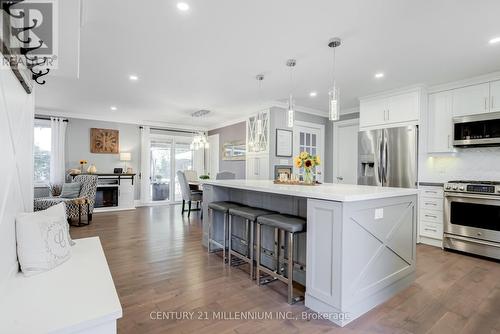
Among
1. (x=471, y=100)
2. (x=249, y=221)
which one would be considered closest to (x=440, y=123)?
(x=471, y=100)

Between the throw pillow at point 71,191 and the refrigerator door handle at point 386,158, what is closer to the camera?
the refrigerator door handle at point 386,158

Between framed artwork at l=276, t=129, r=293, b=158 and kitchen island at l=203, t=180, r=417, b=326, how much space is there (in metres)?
2.91

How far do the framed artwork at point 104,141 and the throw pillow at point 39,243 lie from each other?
590 centimetres

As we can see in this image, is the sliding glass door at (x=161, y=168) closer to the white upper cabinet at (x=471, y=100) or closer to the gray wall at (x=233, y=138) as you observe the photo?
the gray wall at (x=233, y=138)

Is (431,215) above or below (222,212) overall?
below

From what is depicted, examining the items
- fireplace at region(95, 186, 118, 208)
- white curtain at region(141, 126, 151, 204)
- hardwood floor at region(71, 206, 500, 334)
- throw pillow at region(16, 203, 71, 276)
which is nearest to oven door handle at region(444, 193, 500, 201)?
hardwood floor at region(71, 206, 500, 334)

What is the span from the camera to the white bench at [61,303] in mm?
981

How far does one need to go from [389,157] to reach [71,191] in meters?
6.32

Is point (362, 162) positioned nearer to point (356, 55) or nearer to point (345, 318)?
point (356, 55)

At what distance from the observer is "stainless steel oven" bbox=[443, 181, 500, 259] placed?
10.6 ft

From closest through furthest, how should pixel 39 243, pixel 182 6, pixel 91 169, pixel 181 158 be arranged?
pixel 39 243 < pixel 182 6 < pixel 91 169 < pixel 181 158

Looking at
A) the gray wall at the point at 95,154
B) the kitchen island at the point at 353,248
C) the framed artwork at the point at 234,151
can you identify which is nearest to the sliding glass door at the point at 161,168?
the gray wall at the point at 95,154

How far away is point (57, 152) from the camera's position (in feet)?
19.9

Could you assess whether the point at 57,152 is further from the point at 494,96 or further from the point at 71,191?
the point at 494,96
